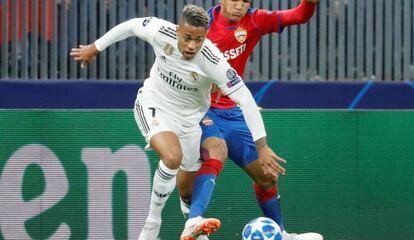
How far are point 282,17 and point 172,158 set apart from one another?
1.55 meters

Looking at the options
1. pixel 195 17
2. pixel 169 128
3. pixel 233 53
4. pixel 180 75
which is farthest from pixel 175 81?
pixel 233 53

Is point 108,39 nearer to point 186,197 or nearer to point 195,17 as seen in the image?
point 195,17

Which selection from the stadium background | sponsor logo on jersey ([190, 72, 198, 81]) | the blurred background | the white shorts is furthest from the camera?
the blurred background

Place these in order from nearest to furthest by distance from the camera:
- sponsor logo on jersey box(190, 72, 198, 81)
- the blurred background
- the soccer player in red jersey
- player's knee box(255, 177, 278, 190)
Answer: sponsor logo on jersey box(190, 72, 198, 81)
the soccer player in red jersey
player's knee box(255, 177, 278, 190)
the blurred background

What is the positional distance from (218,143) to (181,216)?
1721mm

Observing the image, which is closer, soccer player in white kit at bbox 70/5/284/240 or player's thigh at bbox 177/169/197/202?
soccer player in white kit at bbox 70/5/284/240

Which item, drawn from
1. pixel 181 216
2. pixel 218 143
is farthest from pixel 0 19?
pixel 218 143

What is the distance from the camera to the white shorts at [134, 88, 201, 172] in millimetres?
9078

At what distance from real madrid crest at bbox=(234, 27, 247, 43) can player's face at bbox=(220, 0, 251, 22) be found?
0.28 feet

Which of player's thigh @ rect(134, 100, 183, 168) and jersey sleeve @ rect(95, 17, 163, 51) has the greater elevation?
jersey sleeve @ rect(95, 17, 163, 51)

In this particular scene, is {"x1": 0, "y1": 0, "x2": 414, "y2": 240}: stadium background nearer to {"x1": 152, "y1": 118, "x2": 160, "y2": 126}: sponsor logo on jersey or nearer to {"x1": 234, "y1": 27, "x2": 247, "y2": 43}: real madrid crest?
{"x1": 234, "y1": 27, "x2": 247, "y2": 43}: real madrid crest

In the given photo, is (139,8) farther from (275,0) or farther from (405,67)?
(405,67)

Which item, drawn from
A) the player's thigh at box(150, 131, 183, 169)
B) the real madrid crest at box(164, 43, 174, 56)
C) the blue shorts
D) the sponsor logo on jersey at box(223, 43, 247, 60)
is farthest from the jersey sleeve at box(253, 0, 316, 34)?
the player's thigh at box(150, 131, 183, 169)

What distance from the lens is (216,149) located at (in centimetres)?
934
